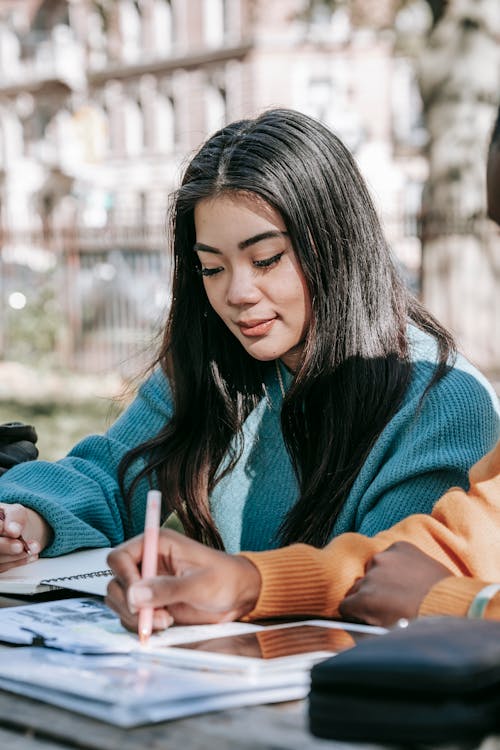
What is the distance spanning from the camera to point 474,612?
1.27 m

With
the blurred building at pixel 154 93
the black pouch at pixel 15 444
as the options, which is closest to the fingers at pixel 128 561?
the black pouch at pixel 15 444

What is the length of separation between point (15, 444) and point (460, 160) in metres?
7.40

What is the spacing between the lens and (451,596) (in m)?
1.33

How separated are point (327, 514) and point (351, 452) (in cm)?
11

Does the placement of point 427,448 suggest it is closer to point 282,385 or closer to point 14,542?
point 282,385

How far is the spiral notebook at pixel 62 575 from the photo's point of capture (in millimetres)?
1691

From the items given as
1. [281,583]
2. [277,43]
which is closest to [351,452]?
[281,583]

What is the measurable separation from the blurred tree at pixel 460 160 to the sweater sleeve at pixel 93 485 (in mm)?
6621

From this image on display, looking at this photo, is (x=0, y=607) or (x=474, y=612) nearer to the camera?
(x=474, y=612)

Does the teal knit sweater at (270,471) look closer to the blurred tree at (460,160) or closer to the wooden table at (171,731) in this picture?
the wooden table at (171,731)

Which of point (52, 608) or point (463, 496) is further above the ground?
point (463, 496)

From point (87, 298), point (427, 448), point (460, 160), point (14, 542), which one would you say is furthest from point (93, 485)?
point (87, 298)

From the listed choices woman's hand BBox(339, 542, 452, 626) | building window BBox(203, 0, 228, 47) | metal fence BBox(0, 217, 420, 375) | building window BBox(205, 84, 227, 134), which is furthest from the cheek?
building window BBox(205, 84, 227, 134)

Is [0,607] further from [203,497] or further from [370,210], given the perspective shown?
[370,210]
